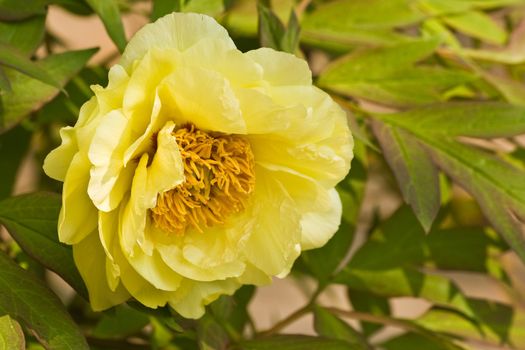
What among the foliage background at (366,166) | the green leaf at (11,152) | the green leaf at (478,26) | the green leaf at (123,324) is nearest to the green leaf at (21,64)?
the foliage background at (366,166)

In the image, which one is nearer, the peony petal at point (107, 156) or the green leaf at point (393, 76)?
the peony petal at point (107, 156)

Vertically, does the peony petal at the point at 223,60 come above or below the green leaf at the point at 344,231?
above

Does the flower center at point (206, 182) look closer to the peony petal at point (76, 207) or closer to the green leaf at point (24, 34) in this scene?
the peony petal at point (76, 207)

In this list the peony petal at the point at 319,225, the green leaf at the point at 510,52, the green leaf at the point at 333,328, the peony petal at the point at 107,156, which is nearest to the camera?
the peony petal at the point at 107,156

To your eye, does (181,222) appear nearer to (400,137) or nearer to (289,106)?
(289,106)

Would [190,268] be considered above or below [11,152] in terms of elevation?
above

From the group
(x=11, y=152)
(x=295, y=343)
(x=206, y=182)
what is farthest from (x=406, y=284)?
(x=11, y=152)

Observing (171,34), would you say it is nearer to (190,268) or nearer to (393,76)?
(190,268)

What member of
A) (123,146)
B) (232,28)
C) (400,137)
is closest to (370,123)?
(400,137)
